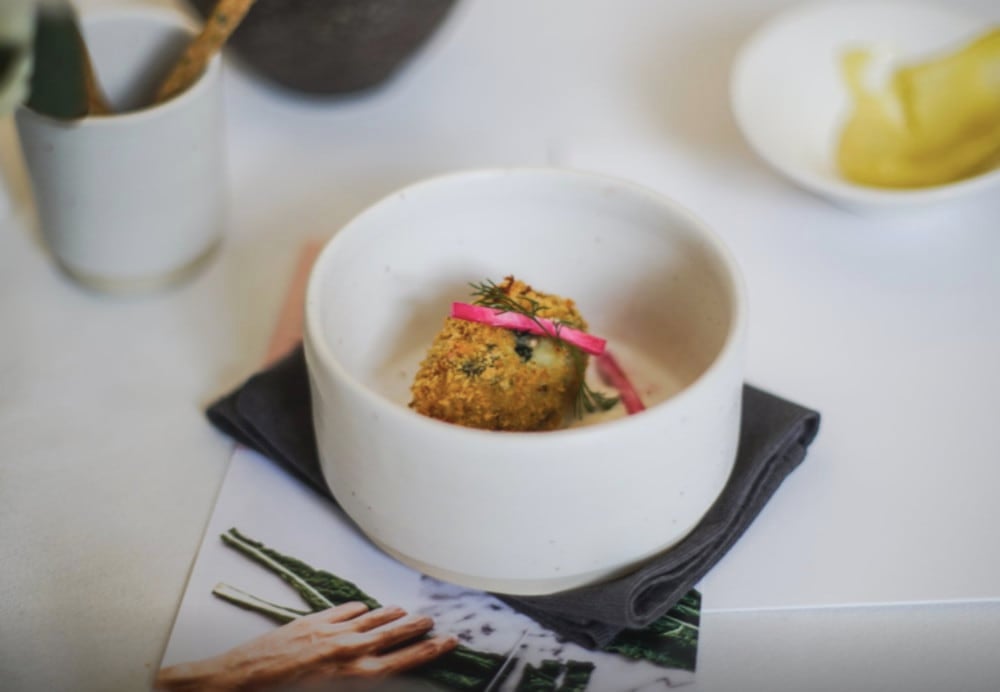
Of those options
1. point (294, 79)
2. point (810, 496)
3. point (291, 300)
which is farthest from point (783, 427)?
point (294, 79)

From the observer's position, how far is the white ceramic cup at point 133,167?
22.5 inches

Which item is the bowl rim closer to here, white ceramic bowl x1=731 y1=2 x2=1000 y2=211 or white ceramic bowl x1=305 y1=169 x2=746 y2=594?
white ceramic bowl x1=305 y1=169 x2=746 y2=594

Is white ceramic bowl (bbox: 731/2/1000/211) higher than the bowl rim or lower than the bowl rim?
higher

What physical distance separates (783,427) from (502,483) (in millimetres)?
186

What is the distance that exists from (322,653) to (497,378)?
0.15 m

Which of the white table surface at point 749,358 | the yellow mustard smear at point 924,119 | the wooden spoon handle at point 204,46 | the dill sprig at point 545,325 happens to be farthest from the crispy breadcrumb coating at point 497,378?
the yellow mustard smear at point 924,119

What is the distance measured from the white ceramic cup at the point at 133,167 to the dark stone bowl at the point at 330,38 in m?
0.06

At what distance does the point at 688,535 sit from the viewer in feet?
1.56

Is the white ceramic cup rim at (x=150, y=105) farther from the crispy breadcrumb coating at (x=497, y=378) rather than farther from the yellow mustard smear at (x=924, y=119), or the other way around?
the yellow mustard smear at (x=924, y=119)

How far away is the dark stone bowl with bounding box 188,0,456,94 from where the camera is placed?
0.68 meters

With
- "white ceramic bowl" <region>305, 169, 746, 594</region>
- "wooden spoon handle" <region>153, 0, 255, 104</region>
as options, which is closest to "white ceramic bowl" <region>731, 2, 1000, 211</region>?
"white ceramic bowl" <region>305, 169, 746, 594</region>

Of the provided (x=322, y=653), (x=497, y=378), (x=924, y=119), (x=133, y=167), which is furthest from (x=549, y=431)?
(x=924, y=119)

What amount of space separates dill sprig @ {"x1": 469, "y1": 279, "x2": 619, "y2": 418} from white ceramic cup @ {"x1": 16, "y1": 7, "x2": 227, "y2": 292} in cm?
21

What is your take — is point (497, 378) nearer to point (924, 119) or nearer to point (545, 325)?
point (545, 325)
